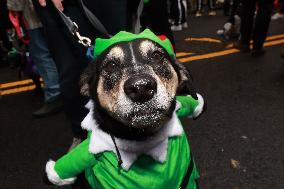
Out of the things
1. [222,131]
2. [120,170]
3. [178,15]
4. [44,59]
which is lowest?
[178,15]

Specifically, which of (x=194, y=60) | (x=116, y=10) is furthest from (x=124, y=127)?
(x=194, y=60)

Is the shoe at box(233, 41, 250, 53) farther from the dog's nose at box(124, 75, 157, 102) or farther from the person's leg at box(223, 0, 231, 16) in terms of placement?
the dog's nose at box(124, 75, 157, 102)

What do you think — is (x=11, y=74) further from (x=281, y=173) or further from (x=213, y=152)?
(x=281, y=173)

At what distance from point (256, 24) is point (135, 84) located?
4295 millimetres

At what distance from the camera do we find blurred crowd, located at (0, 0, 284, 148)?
2455 millimetres

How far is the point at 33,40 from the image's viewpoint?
406 centimetres

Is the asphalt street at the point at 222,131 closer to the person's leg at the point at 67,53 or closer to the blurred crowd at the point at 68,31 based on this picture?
the blurred crowd at the point at 68,31

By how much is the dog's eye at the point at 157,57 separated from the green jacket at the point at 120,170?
17.6 inches

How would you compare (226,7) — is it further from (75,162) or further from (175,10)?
(75,162)

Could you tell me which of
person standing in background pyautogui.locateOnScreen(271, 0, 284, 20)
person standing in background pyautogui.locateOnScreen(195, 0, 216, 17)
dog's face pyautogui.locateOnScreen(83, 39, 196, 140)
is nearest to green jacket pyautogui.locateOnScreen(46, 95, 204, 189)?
dog's face pyautogui.locateOnScreen(83, 39, 196, 140)

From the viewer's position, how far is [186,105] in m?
2.16

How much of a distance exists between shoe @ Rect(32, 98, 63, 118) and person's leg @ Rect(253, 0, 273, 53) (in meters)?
3.11

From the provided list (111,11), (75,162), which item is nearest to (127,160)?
(75,162)

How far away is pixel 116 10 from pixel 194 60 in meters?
3.16
